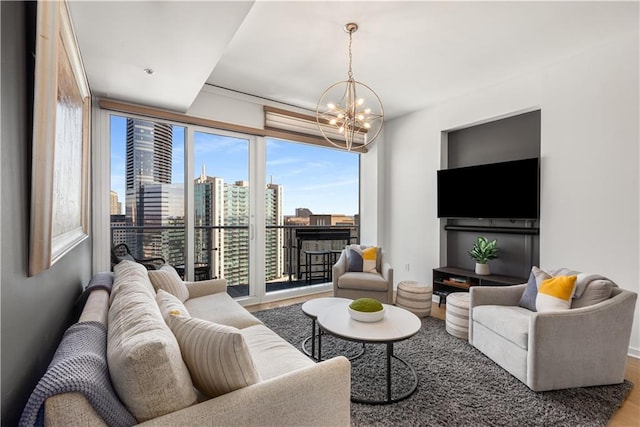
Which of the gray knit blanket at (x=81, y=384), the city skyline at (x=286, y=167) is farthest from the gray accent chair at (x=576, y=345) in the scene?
the city skyline at (x=286, y=167)

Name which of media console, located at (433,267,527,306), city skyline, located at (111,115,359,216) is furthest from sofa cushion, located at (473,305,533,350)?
city skyline, located at (111,115,359,216)

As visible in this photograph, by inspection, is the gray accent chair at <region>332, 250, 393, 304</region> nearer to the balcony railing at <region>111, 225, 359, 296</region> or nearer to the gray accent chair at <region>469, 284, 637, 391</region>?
the balcony railing at <region>111, 225, 359, 296</region>

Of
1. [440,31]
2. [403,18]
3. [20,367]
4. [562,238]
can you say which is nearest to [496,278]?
[562,238]

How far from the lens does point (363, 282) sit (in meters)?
3.49

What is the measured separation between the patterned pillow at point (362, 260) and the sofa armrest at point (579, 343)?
1950 mm

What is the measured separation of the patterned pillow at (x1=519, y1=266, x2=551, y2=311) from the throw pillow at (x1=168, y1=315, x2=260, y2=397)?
2.38 meters

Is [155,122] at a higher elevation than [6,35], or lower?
higher

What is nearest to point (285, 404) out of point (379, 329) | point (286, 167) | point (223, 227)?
point (379, 329)

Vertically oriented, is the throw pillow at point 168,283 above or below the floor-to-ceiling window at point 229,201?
below

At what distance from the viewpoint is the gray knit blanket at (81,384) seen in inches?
30.5

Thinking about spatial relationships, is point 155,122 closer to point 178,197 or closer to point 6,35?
point 178,197

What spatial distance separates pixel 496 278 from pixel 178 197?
149 inches

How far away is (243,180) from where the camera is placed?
398 centimetres

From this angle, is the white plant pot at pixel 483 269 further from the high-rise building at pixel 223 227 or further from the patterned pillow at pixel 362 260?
the high-rise building at pixel 223 227
